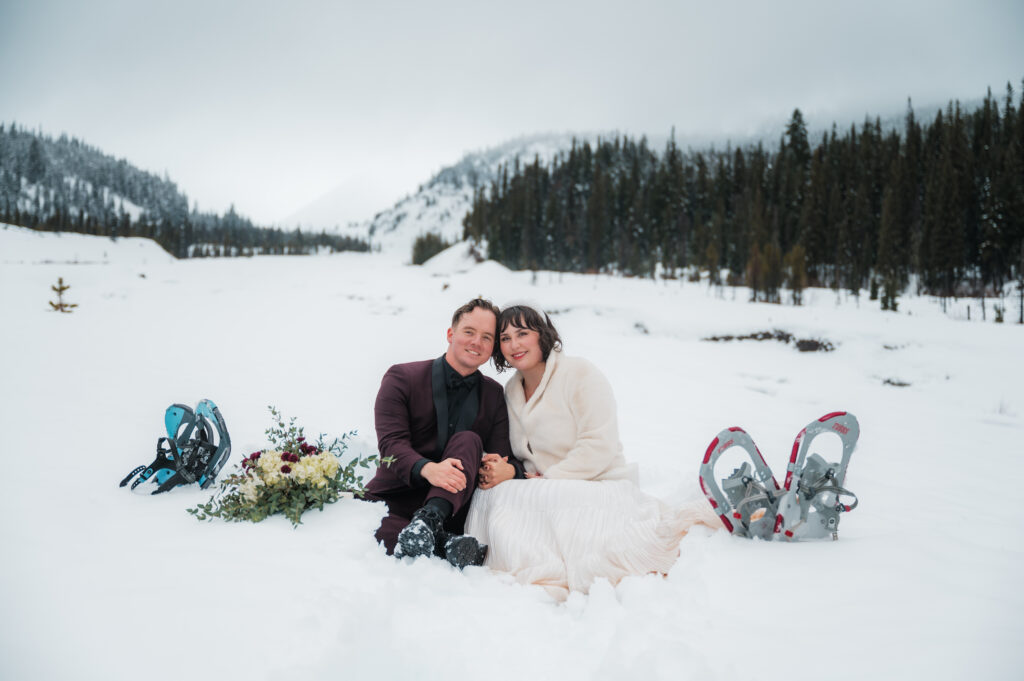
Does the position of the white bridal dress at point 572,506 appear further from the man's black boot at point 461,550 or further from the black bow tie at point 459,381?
the black bow tie at point 459,381

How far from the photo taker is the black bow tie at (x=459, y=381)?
317cm

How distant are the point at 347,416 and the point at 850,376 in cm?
976

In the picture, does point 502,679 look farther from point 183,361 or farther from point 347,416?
point 183,361

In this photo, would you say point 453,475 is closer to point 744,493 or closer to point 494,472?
point 494,472

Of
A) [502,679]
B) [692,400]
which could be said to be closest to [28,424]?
[502,679]

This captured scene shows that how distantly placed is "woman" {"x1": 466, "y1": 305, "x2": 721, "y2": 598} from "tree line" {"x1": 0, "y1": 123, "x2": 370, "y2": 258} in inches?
2599

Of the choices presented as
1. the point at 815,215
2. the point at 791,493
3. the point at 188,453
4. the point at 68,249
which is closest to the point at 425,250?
the point at 68,249

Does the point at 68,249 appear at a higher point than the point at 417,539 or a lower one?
higher

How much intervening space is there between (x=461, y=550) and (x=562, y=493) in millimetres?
657

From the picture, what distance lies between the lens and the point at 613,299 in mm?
18250

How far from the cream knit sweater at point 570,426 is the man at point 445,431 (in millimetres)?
143

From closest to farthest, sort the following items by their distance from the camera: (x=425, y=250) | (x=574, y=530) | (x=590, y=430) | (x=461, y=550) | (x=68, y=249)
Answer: (x=461, y=550)
(x=574, y=530)
(x=590, y=430)
(x=68, y=249)
(x=425, y=250)

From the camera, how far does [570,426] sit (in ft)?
10.5

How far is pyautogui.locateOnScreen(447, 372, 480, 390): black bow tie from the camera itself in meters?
3.17
